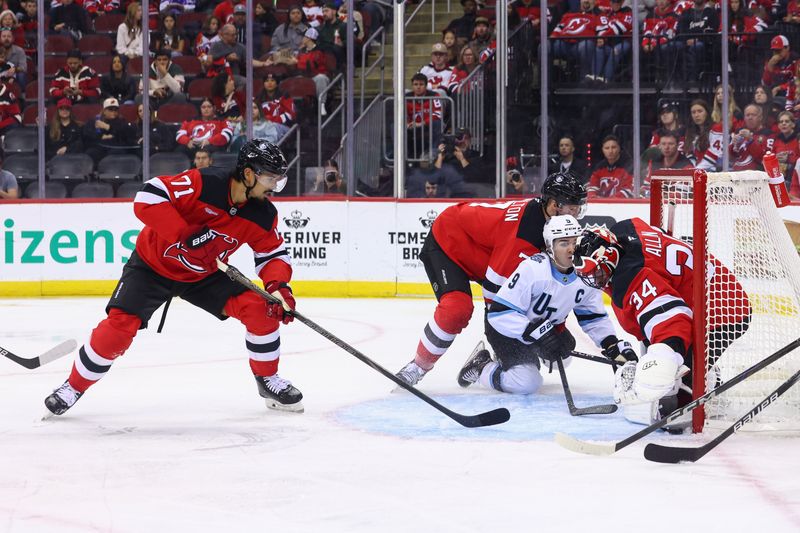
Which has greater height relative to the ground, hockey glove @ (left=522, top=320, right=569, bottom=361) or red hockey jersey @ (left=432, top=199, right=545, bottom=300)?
red hockey jersey @ (left=432, top=199, right=545, bottom=300)

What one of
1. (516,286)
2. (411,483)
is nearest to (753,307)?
(516,286)

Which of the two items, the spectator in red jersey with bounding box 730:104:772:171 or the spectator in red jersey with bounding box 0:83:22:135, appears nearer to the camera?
the spectator in red jersey with bounding box 730:104:772:171

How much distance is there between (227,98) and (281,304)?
527 cm

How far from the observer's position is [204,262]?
3666mm

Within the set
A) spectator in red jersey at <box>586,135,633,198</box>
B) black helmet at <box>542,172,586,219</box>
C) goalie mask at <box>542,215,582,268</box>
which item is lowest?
goalie mask at <box>542,215,582,268</box>

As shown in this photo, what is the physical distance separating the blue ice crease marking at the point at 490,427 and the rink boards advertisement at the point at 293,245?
3936 millimetres

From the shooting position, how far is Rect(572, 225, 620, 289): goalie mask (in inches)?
131

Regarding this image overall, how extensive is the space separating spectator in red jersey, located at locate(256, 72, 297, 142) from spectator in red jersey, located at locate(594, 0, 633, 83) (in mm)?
2304

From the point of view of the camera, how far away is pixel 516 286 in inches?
158

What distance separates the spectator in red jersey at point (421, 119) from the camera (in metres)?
8.14

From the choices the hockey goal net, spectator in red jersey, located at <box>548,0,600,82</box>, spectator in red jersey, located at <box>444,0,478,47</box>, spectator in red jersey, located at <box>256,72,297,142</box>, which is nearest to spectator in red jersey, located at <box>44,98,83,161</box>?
spectator in red jersey, located at <box>256,72,297,142</box>

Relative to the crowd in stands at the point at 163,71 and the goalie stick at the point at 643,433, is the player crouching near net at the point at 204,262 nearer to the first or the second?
the goalie stick at the point at 643,433

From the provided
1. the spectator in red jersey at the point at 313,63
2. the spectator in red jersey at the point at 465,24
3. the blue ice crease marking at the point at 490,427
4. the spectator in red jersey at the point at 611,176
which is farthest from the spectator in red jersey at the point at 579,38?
the blue ice crease marking at the point at 490,427

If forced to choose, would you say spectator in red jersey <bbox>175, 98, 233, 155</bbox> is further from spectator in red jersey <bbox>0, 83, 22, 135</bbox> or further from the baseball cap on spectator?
the baseball cap on spectator
